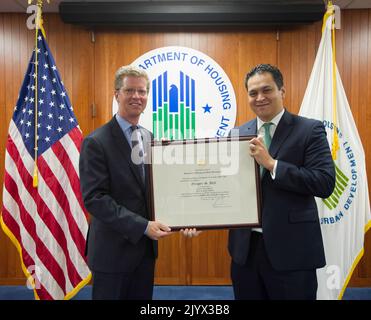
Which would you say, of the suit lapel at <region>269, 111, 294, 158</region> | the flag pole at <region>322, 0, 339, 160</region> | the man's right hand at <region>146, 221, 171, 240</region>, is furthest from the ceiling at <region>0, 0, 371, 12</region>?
the man's right hand at <region>146, 221, 171, 240</region>

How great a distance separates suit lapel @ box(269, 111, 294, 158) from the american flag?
1791mm

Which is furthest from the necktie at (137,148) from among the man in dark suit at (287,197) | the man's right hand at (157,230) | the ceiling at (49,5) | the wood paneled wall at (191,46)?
the ceiling at (49,5)

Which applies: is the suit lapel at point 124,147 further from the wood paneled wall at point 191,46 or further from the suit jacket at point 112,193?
the wood paneled wall at point 191,46

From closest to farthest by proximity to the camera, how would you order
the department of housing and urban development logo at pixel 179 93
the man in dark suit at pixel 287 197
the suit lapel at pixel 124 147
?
the man in dark suit at pixel 287 197
the suit lapel at pixel 124 147
the department of housing and urban development logo at pixel 179 93

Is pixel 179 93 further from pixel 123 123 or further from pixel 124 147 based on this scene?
pixel 124 147

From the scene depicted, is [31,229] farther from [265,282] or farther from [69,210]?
[265,282]

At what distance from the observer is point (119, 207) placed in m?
1.56

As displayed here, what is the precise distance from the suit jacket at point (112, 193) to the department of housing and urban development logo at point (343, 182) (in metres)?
1.91

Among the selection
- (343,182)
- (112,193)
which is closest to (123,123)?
(112,193)

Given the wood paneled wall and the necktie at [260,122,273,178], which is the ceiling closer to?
the wood paneled wall

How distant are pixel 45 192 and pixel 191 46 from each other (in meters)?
1.95

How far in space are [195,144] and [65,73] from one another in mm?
2337

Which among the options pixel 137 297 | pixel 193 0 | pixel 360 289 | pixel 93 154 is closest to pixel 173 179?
pixel 93 154

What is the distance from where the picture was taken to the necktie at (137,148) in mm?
1646
